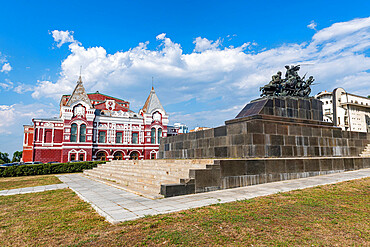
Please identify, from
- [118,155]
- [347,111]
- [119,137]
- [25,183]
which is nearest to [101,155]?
[118,155]

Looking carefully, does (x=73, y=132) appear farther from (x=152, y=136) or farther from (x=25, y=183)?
(x=25, y=183)

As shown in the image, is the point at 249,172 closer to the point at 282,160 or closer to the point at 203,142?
the point at 282,160

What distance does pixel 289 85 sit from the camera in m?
16.7

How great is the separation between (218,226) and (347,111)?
4925 cm

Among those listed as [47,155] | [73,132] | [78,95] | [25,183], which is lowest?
[25,183]

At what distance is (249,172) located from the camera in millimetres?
10141

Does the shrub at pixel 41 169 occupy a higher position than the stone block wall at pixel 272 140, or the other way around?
the stone block wall at pixel 272 140

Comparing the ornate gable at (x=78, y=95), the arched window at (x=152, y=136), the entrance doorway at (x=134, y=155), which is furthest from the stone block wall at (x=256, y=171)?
the ornate gable at (x=78, y=95)

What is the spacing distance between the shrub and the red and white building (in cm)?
1248

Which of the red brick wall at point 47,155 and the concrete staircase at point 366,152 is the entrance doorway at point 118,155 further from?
the concrete staircase at point 366,152

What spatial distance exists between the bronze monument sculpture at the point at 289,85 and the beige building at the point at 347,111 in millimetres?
30913

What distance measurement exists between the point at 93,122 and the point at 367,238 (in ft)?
133

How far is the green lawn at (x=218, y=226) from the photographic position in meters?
4.30

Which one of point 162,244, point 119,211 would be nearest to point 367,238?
point 162,244
